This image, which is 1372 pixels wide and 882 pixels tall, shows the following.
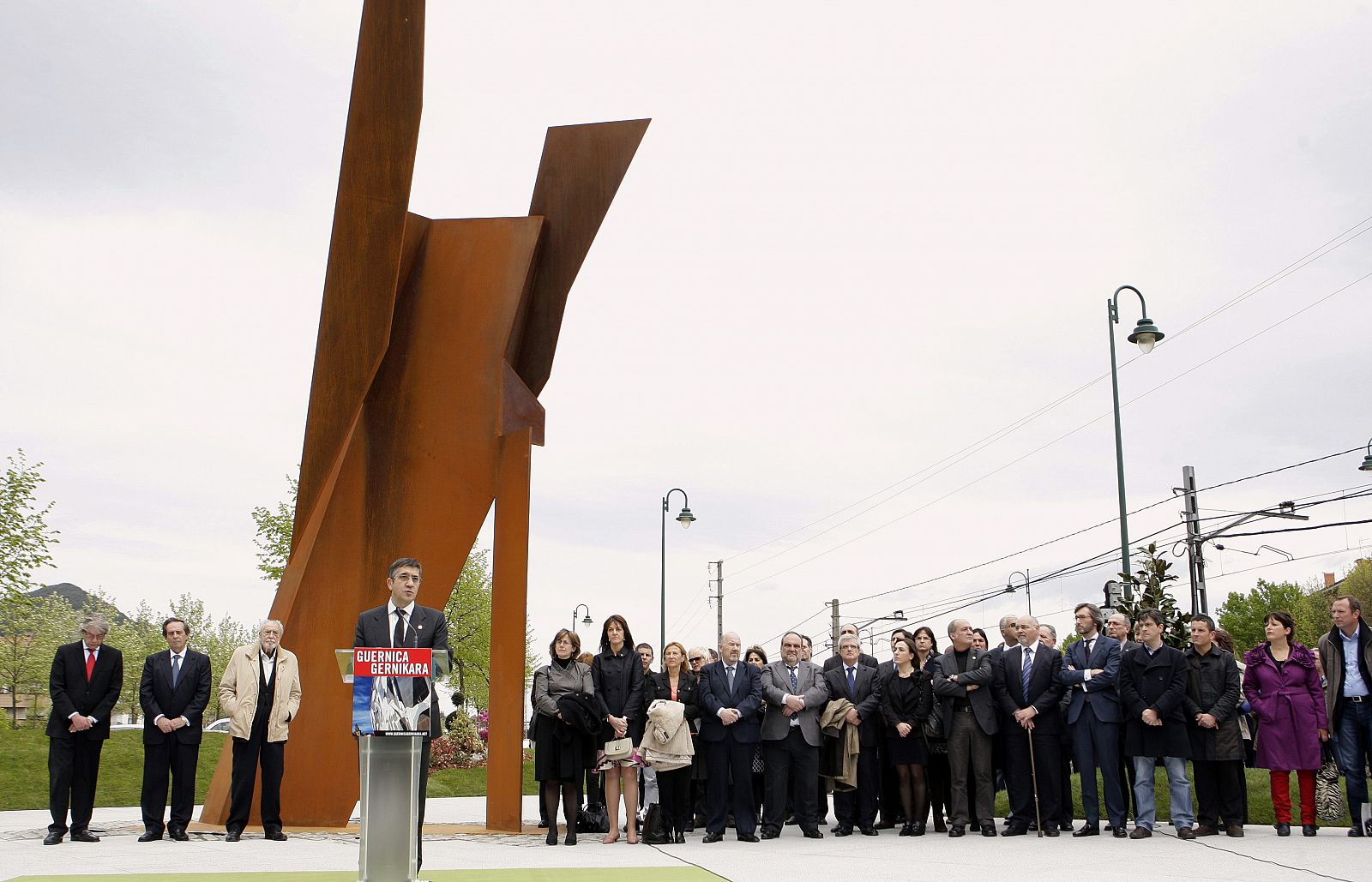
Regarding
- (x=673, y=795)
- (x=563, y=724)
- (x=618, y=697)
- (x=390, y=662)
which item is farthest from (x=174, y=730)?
(x=390, y=662)

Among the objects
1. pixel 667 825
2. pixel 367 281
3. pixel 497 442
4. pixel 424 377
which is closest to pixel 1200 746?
pixel 667 825

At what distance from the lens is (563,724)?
9.46 meters

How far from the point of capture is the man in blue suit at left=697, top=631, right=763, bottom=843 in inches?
386

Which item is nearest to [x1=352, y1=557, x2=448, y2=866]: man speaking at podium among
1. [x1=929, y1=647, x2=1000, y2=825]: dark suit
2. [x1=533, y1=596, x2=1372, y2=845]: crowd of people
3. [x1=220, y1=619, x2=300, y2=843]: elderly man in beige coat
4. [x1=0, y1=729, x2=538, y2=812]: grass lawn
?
[x1=533, y1=596, x2=1372, y2=845]: crowd of people

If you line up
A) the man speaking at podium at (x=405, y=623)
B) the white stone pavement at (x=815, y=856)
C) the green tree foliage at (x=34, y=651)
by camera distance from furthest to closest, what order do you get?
the green tree foliage at (x=34, y=651)
the white stone pavement at (x=815, y=856)
the man speaking at podium at (x=405, y=623)

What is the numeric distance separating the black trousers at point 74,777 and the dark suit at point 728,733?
16.4 ft

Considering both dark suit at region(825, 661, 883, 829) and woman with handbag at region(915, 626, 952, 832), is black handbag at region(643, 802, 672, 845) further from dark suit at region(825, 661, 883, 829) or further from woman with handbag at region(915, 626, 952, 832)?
woman with handbag at region(915, 626, 952, 832)

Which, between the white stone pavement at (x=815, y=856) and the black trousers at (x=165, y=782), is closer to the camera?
the white stone pavement at (x=815, y=856)

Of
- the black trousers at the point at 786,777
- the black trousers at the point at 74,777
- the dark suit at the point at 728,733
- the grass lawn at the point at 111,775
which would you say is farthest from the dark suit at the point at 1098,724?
the grass lawn at the point at 111,775

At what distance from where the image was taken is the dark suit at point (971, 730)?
9898 millimetres

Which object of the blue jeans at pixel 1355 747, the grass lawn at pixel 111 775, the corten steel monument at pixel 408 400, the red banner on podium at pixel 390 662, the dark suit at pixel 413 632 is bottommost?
the grass lawn at pixel 111 775

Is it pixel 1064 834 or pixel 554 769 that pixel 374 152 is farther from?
pixel 1064 834

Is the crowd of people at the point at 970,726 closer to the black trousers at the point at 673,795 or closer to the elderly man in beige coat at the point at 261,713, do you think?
the black trousers at the point at 673,795

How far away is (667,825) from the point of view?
9609mm
